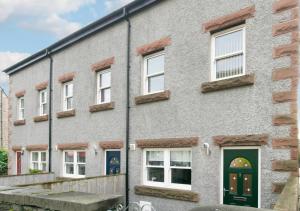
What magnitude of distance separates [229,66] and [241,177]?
2957mm

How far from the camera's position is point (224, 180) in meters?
8.94

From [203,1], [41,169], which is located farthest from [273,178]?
[41,169]

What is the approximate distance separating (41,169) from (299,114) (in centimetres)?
1412

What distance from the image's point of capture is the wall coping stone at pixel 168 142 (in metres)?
9.74

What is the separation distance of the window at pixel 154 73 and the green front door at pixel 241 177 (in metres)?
3.51

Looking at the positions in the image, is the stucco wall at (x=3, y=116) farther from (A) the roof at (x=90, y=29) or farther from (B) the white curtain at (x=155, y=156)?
(B) the white curtain at (x=155, y=156)

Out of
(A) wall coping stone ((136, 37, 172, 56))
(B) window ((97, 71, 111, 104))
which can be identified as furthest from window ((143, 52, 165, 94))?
(B) window ((97, 71, 111, 104))

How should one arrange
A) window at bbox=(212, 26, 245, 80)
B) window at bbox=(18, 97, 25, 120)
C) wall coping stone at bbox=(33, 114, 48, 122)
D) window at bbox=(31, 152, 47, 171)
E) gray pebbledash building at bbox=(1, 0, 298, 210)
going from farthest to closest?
window at bbox=(18, 97, 25, 120) → window at bbox=(31, 152, 47, 171) → wall coping stone at bbox=(33, 114, 48, 122) → window at bbox=(212, 26, 245, 80) → gray pebbledash building at bbox=(1, 0, 298, 210)

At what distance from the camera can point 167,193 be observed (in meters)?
10.3

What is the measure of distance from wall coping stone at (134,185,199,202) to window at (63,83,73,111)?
632 centimetres

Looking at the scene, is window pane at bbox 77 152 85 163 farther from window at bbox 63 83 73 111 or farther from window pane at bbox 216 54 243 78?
window pane at bbox 216 54 243 78

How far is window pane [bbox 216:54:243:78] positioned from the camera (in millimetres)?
8942

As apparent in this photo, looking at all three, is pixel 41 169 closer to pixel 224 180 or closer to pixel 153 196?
pixel 153 196

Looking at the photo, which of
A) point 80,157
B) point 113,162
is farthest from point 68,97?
point 113,162
